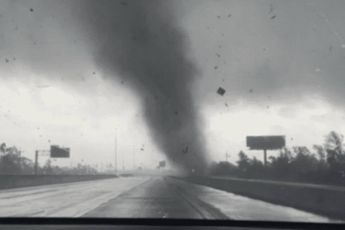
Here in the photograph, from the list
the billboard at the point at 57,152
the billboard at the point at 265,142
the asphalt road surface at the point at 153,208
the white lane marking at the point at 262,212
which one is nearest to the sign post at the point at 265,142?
the billboard at the point at 265,142

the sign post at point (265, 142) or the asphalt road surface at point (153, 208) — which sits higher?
the sign post at point (265, 142)

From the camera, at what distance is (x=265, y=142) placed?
11425 centimetres

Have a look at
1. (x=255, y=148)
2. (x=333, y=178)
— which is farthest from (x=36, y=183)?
(x=255, y=148)

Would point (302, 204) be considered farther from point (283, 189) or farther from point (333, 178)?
point (333, 178)

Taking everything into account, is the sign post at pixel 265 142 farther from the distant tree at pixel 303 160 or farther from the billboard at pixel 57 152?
the billboard at pixel 57 152

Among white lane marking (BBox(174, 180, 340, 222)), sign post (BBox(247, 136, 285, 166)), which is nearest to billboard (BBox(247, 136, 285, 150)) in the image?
sign post (BBox(247, 136, 285, 166))

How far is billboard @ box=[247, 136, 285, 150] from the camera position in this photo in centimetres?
11319

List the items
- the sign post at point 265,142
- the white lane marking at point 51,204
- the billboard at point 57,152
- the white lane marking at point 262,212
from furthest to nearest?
1. the billboard at point 57,152
2. the sign post at point 265,142
3. the white lane marking at point 51,204
4. the white lane marking at point 262,212

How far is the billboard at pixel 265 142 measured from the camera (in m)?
113

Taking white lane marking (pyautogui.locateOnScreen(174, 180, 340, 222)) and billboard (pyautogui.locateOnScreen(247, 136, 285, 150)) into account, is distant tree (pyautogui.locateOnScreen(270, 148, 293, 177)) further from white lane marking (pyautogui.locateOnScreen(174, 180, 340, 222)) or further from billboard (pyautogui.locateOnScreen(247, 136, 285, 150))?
white lane marking (pyautogui.locateOnScreen(174, 180, 340, 222))

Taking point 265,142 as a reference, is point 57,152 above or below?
below

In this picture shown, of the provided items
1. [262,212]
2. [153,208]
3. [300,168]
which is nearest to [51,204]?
[153,208]

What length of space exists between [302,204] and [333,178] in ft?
126

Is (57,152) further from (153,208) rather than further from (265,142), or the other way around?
(153,208)
